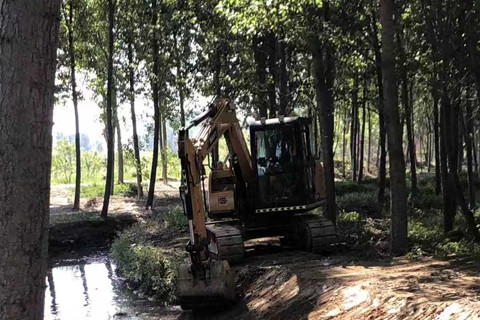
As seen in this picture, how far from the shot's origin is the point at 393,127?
858cm

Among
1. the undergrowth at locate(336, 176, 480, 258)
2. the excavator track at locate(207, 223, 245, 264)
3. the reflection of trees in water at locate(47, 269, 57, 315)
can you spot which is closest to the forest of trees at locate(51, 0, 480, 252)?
the undergrowth at locate(336, 176, 480, 258)

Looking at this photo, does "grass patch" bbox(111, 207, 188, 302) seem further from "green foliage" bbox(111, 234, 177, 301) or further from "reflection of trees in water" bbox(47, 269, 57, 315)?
"reflection of trees in water" bbox(47, 269, 57, 315)

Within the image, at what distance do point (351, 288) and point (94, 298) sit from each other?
680 cm

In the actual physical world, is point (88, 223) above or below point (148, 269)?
above

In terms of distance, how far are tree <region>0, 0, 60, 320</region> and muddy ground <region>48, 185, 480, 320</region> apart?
3.82 metres

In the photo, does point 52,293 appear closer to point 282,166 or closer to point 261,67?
point 282,166

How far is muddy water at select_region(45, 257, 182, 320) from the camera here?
32.1 ft

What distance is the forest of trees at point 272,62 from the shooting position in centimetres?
241

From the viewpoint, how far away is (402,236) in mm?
8977

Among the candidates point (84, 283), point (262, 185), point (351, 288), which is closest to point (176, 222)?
point (84, 283)

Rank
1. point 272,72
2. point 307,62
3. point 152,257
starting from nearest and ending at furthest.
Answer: point 152,257
point 307,62
point 272,72

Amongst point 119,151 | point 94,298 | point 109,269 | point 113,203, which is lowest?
point 94,298

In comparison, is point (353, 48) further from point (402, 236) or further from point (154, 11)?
point (154, 11)

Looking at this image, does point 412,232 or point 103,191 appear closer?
point 412,232
